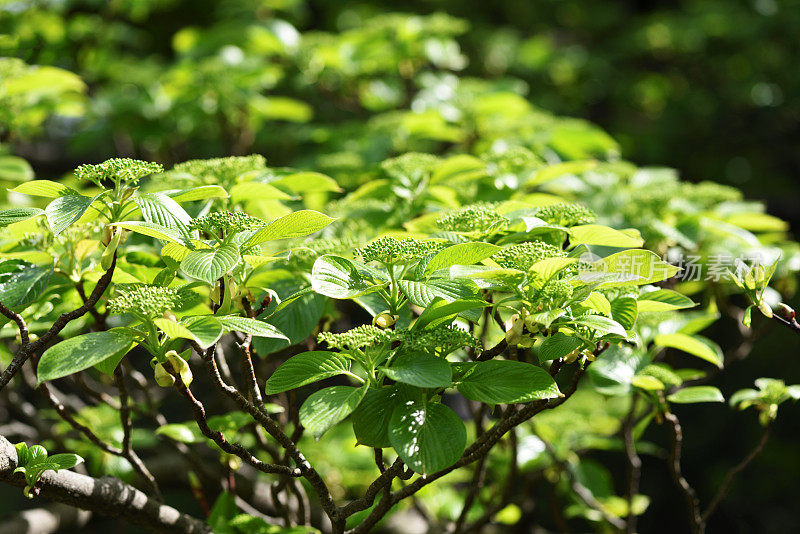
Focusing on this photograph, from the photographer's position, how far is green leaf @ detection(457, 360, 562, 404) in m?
0.83

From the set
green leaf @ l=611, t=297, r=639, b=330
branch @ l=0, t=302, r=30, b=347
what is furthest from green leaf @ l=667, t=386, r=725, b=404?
branch @ l=0, t=302, r=30, b=347

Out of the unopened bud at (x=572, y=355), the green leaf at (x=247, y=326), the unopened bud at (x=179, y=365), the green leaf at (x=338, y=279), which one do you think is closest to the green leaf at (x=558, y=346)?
the unopened bud at (x=572, y=355)

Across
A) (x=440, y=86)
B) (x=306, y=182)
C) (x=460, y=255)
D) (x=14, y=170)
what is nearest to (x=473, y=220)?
(x=460, y=255)

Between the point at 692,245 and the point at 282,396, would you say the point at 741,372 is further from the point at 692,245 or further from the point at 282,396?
the point at 282,396

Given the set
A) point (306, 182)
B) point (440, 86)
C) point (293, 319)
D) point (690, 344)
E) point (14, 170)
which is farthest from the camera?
point (440, 86)

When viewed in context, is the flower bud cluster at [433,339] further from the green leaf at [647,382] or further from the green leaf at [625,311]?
the green leaf at [647,382]

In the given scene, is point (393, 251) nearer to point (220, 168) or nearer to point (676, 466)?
point (220, 168)

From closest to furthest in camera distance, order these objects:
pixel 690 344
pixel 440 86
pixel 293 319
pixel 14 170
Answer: pixel 293 319 < pixel 690 344 < pixel 14 170 < pixel 440 86

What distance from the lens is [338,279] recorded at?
0.88 metres

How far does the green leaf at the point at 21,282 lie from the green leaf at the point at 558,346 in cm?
72

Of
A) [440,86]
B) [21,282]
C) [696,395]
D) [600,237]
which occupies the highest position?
[600,237]

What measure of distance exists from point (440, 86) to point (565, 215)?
1626 mm

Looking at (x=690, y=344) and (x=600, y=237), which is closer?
(x=600, y=237)

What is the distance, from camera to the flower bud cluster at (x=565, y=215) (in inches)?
40.0
